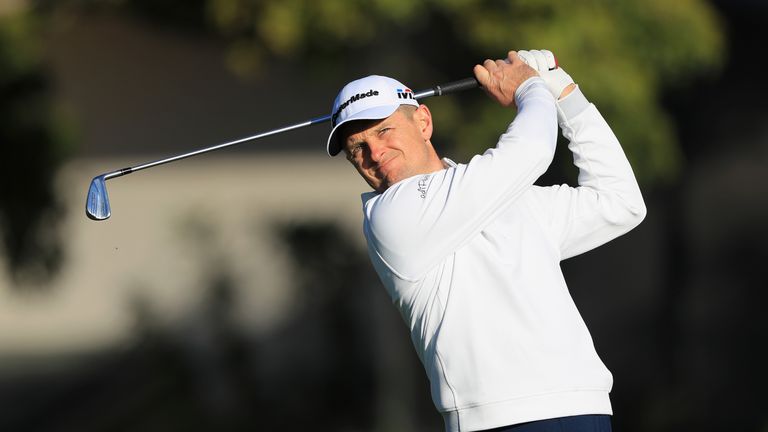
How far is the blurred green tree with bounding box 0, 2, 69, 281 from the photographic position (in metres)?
7.33

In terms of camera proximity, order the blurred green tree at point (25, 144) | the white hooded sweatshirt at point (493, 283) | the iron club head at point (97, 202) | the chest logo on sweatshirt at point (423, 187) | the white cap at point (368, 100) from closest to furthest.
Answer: the white hooded sweatshirt at point (493, 283) < the chest logo on sweatshirt at point (423, 187) < the white cap at point (368, 100) < the iron club head at point (97, 202) < the blurred green tree at point (25, 144)

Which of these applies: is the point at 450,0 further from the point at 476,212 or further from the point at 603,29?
the point at 476,212

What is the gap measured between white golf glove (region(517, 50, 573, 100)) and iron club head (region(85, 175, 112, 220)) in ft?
4.19

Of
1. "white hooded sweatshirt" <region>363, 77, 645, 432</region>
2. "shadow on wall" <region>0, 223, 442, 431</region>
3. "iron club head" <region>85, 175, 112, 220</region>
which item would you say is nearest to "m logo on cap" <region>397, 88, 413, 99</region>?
"white hooded sweatshirt" <region>363, 77, 645, 432</region>

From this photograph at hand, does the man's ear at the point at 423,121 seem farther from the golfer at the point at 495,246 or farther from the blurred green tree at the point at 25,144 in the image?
the blurred green tree at the point at 25,144

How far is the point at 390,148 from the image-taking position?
3.02 metres

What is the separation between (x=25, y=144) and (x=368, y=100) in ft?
16.5

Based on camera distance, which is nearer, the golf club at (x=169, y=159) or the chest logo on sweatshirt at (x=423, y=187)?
the chest logo on sweatshirt at (x=423, y=187)

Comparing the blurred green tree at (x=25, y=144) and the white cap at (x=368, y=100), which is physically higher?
the blurred green tree at (x=25, y=144)

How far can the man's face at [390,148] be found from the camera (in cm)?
301

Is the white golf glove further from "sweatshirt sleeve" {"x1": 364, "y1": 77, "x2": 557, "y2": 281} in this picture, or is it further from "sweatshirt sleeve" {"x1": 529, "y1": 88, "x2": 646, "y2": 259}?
"sweatshirt sleeve" {"x1": 364, "y1": 77, "x2": 557, "y2": 281}

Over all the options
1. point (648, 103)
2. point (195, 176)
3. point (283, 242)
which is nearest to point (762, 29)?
point (648, 103)

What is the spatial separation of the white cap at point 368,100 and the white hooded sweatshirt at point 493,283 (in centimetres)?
21

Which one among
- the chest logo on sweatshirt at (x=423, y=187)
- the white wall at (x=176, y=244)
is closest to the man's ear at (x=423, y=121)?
the chest logo on sweatshirt at (x=423, y=187)
